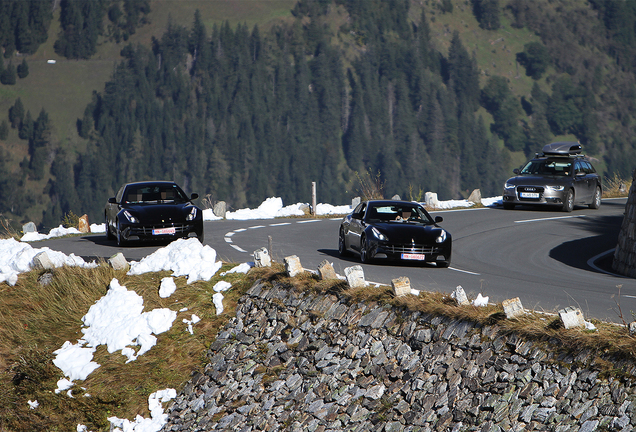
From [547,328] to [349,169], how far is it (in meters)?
170

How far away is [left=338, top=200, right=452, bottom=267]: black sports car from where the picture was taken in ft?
48.0

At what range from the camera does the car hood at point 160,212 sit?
56.7 feet

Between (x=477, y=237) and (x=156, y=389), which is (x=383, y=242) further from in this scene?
(x=477, y=237)

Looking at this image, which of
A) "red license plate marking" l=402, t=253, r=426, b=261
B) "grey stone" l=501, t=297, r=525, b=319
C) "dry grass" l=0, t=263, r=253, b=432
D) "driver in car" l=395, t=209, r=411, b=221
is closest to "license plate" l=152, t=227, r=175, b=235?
"dry grass" l=0, t=263, r=253, b=432

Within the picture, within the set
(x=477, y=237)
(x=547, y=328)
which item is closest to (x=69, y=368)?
(x=547, y=328)

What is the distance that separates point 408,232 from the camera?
14812 mm

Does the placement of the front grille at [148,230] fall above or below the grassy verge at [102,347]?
above

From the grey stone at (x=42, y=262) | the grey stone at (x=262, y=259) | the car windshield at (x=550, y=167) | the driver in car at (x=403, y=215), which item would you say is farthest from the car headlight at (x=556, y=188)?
the grey stone at (x=42, y=262)

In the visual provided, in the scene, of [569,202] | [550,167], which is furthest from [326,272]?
Answer: [550,167]

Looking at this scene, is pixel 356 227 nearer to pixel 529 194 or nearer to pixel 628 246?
pixel 628 246

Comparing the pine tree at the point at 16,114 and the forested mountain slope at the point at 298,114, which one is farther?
the pine tree at the point at 16,114

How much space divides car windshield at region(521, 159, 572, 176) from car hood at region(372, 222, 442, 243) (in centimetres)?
1322

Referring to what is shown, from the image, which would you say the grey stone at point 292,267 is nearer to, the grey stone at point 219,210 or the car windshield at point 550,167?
the grey stone at point 219,210

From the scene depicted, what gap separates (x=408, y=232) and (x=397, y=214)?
1067 mm
